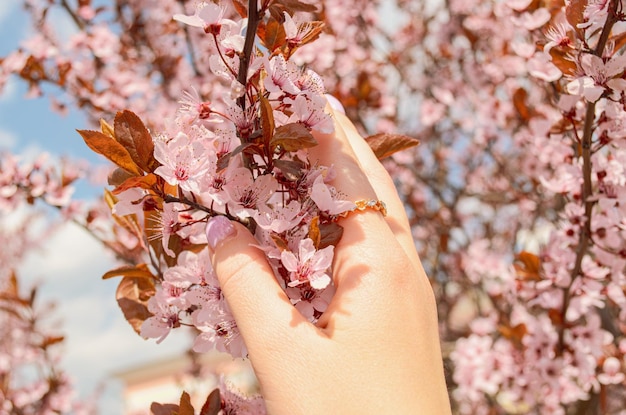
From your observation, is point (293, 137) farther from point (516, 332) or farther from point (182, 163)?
point (516, 332)

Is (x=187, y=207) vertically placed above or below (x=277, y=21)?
below

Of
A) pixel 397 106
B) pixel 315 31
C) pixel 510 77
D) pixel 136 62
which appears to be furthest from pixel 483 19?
pixel 315 31

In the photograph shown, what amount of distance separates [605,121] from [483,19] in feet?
11.1

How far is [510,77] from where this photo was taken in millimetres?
4434

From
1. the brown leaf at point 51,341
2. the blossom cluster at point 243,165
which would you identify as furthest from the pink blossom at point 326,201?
the brown leaf at point 51,341

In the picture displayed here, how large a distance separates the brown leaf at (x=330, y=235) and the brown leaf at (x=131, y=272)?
51 cm

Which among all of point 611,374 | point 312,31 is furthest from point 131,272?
point 611,374

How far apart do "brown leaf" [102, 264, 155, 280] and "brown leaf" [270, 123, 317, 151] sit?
19.0 inches

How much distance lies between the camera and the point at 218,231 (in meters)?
0.84

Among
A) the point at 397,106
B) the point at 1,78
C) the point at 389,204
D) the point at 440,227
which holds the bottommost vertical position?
the point at 440,227

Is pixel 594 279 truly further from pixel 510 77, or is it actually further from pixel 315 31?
pixel 510 77

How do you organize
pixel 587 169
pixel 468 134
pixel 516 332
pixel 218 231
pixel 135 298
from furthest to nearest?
Result: pixel 468 134 < pixel 516 332 < pixel 587 169 < pixel 135 298 < pixel 218 231

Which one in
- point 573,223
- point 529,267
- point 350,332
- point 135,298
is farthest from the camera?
point 529,267

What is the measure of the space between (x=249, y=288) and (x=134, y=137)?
13.2 inches
